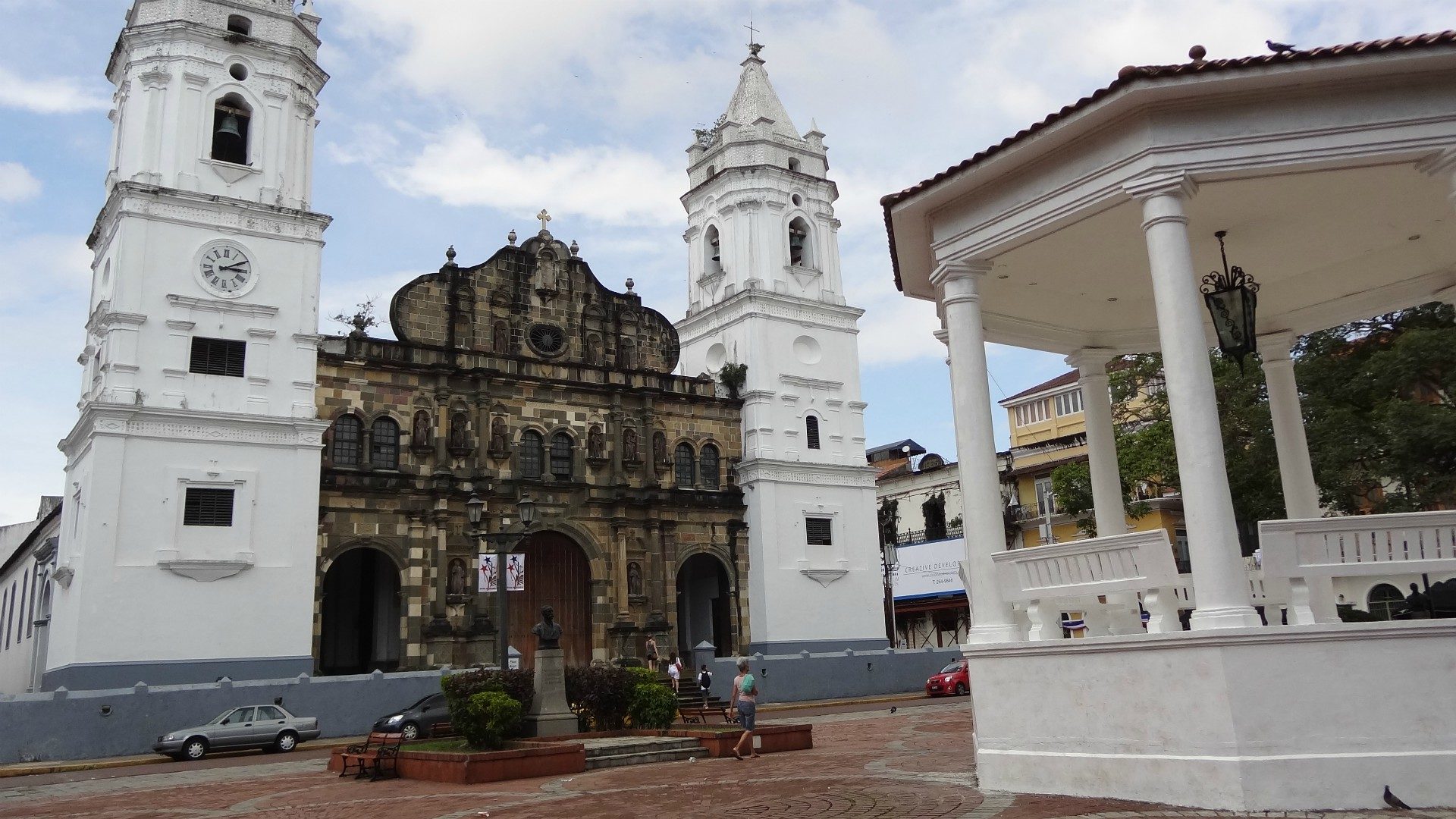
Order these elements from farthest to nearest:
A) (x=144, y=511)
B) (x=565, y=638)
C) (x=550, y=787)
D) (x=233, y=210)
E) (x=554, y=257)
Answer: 1. (x=554, y=257)
2. (x=565, y=638)
3. (x=233, y=210)
4. (x=144, y=511)
5. (x=550, y=787)

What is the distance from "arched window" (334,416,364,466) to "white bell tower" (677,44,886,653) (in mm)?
12429

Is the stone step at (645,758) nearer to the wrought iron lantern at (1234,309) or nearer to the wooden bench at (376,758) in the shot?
the wooden bench at (376,758)

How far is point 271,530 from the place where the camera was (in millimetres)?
28125

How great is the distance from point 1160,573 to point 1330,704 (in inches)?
56.8

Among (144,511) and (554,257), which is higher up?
(554,257)

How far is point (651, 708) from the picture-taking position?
58.2 ft

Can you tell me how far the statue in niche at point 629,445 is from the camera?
1382 inches

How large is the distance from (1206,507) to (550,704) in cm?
1053

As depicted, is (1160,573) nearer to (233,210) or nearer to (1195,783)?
(1195,783)

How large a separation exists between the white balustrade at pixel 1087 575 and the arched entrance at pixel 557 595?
24884mm

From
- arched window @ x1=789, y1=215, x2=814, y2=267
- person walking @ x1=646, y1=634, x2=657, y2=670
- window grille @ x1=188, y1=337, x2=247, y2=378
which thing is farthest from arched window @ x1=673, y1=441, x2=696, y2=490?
window grille @ x1=188, y1=337, x2=247, y2=378

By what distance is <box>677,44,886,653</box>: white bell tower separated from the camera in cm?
3669

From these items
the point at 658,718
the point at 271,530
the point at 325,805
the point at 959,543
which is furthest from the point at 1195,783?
the point at 959,543

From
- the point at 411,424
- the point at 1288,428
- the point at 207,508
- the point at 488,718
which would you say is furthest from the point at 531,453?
the point at 1288,428
